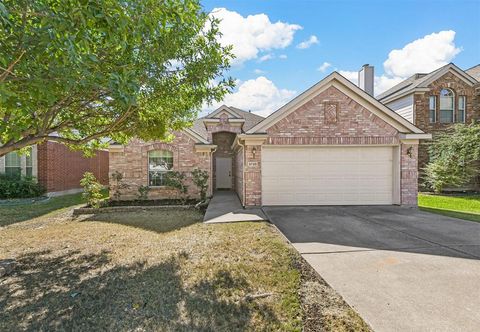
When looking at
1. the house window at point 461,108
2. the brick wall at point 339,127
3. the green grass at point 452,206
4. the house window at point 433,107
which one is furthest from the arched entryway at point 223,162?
the house window at point 461,108

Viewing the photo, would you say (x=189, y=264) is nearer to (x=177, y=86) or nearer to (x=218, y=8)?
(x=177, y=86)

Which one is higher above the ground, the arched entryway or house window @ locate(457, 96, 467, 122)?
house window @ locate(457, 96, 467, 122)

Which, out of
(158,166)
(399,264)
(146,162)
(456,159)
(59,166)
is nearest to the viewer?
(399,264)

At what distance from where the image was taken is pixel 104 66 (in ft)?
14.6

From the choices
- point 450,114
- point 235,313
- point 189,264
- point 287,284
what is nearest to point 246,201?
point 189,264

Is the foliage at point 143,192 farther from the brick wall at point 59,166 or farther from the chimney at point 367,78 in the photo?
the chimney at point 367,78

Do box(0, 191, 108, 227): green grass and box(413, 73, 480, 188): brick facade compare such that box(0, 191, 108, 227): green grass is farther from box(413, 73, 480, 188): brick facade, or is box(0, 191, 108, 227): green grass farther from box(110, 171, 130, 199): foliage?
box(413, 73, 480, 188): brick facade

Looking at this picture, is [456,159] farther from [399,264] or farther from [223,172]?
[399,264]

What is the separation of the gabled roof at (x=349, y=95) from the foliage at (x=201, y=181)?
3933 mm

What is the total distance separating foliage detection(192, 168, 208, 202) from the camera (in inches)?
499

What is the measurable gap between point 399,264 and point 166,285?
13.4 ft

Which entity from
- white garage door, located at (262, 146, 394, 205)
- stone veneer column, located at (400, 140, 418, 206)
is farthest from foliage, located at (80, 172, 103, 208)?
stone veneer column, located at (400, 140, 418, 206)

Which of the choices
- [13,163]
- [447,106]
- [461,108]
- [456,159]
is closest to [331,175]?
[456,159]

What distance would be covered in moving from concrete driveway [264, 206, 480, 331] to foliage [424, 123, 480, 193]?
7.79 metres
